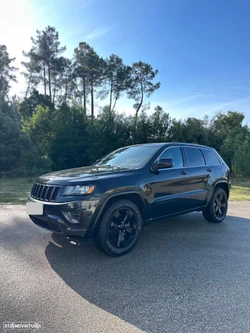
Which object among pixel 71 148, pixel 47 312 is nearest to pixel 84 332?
pixel 47 312

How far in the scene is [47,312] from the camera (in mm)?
2416

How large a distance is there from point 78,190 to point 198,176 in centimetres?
273

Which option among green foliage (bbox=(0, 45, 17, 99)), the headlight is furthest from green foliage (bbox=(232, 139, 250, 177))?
green foliage (bbox=(0, 45, 17, 99))

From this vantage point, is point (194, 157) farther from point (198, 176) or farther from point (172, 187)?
point (172, 187)

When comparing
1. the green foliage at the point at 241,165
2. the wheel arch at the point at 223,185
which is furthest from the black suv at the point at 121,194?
the green foliage at the point at 241,165

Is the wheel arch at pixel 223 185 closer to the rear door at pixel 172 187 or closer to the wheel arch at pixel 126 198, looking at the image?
the rear door at pixel 172 187

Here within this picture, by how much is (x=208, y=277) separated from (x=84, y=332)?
171 centimetres

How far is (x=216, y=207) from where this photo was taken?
225 inches

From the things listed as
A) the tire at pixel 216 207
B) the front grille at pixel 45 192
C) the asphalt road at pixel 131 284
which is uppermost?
the front grille at pixel 45 192

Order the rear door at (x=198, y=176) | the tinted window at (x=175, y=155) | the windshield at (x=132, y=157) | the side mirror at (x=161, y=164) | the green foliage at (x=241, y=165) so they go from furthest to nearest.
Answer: the green foliage at (x=241, y=165)
the rear door at (x=198, y=176)
the tinted window at (x=175, y=155)
the windshield at (x=132, y=157)
the side mirror at (x=161, y=164)

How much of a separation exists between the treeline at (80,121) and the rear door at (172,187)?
48.6ft

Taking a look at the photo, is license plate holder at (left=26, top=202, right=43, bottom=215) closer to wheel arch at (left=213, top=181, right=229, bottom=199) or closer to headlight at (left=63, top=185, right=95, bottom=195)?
headlight at (left=63, top=185, right=95, bottom=195)

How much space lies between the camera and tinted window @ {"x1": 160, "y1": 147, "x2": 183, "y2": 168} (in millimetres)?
4732

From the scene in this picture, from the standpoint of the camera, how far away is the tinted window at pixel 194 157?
17.1 feet
